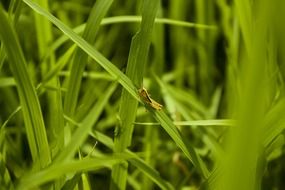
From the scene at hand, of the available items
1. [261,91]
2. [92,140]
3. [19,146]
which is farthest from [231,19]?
[261,91]

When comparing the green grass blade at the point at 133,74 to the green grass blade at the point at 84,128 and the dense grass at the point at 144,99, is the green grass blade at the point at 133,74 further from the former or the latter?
the green grass blade at the point at 84,128

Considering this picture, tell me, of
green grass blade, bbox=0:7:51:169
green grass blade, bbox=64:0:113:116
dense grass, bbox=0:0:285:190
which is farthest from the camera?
green grass blade, bbox=64:0:113:116

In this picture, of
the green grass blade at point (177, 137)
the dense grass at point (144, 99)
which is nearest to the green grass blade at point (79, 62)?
the dense grass at point (144, 99)

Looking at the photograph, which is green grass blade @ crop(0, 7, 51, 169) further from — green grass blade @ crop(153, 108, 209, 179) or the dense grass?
green grass blade @ crop(153, 108, 209, 179)

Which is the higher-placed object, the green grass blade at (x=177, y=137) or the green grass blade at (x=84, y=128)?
the green grass blade at (x=84, y=128)

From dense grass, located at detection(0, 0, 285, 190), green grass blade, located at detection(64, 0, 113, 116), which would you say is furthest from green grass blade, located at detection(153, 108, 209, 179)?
green grass blade, located at detection(64, 0, 113, 116)

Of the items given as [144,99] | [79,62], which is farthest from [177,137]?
[79,62]

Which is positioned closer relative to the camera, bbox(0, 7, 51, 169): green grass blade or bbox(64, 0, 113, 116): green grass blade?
bbox(0, 7, 51, 169): green grass blade
